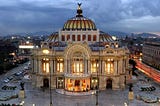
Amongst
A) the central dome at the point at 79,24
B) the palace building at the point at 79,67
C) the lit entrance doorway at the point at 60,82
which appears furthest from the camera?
the central dome at the point at 79,24

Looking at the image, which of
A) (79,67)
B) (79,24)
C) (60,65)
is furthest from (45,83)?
(79,24)

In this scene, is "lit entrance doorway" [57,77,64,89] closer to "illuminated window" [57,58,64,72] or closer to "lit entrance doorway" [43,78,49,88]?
"illuminated window" [57,58,64,72]

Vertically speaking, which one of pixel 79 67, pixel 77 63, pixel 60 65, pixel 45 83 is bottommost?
pixel 45 83

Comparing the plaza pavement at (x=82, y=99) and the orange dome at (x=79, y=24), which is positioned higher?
the orange dome at (x=79, y=24)

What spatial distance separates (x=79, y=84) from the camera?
82.5 meters

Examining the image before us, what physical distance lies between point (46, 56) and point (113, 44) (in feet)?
70.3

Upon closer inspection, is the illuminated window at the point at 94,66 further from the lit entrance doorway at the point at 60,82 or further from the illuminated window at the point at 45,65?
the illuminated window at the point at 45,65

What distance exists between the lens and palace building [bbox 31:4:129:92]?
275 feet

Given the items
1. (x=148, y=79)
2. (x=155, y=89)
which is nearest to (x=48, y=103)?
(x=155, y=89)

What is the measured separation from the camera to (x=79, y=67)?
3371 inches

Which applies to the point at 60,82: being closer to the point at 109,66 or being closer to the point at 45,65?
the point at 45,65

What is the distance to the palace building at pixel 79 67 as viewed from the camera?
83750mm

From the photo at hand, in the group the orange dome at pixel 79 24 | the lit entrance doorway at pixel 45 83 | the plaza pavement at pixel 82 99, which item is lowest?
the plaza pavement at pixel 82 99

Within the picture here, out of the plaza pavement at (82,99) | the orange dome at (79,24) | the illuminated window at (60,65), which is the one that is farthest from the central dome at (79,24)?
the plaza pavement at (82,99)
